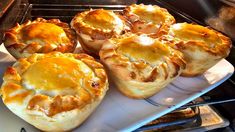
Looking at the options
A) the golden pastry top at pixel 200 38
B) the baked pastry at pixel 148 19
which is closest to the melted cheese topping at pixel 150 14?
the baked pastry at pixel 148 19

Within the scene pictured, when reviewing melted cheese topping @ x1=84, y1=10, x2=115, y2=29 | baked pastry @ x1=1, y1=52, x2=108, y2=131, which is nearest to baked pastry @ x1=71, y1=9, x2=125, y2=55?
melted cheese topping @ x1=84, y1=10, x2=115, y2=29

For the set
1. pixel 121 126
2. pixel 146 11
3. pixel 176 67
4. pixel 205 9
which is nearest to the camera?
pixel 121 126

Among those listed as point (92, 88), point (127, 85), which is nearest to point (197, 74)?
point (127, 85)

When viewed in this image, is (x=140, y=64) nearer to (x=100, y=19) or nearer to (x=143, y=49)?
(x=143, y=49)

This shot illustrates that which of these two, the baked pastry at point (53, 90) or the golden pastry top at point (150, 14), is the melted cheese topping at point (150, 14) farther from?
the baked pastry at point (53, 90)

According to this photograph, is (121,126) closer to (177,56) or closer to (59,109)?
(59,109)
